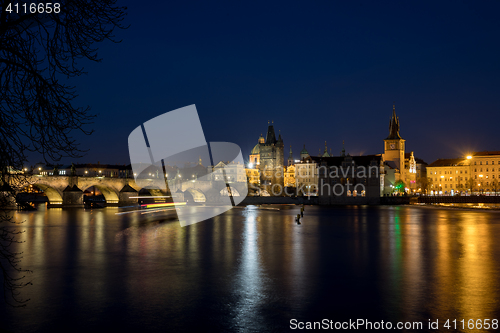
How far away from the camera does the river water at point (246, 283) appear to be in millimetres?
11180

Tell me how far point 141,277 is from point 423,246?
1630cm

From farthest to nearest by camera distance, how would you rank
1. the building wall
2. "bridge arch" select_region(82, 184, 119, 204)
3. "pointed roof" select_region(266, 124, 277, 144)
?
1. "pointed roof" select_region(266, 124, 277, 144)
2. the building wall
3. "bridge arch" select_region(82, 184, 119, 204)

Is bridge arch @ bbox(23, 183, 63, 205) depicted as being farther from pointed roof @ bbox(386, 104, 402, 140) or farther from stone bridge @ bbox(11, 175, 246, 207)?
pointed roof @ bbox(386, 104, 402, 140)

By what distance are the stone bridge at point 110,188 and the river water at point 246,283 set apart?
119ft

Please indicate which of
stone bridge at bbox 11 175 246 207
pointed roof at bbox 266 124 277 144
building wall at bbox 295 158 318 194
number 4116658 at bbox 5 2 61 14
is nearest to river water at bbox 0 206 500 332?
number 4116658 at bbox 5 2 61 14

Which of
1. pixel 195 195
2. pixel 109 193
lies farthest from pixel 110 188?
pixel 195 195

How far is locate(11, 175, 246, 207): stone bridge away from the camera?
65.4 meters

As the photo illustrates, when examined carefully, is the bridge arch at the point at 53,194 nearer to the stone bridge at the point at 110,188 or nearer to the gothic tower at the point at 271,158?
the stone bridge at the point at 110,188

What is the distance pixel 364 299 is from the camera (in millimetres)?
12922

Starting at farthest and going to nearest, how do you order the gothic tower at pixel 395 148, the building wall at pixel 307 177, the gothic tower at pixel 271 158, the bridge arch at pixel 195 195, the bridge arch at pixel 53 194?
the gothic tower at pixel 271 158 < the gothic tower at pixel 395 148 < the building wall at pixel 307 177 < the bridge arch at pixel 195 195 < the bridge arch at pixel 53 194

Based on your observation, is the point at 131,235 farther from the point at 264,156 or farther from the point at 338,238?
the point at 264,156

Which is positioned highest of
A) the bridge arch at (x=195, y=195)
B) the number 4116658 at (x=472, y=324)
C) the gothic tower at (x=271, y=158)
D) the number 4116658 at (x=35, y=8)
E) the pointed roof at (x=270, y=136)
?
the pointed roof at (x=270, y=136)

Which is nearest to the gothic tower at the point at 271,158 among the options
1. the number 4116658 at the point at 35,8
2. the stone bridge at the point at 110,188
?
the stone bridge at the point at 110,188

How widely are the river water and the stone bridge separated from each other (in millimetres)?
36381
